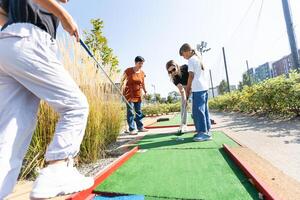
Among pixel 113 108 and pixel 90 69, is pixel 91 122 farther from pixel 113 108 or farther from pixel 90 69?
pixel 113 108

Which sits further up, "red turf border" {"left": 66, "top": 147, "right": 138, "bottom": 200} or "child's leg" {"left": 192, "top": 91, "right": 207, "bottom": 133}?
"child's leg" {"left": 192, "top": 91, "right": 207, "bottom": 133}

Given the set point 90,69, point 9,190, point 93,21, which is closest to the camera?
point 9,190

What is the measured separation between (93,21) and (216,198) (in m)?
15.5

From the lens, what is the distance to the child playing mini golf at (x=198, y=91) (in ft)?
13.4

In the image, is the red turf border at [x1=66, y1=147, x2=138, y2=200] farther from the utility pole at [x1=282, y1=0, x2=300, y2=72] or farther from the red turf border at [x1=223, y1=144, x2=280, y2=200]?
the utility pole at [x1=282, y1=0, x2=300, y2=72]

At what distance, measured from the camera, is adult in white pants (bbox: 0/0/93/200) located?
1383 mm

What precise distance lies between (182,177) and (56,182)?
1167 mm

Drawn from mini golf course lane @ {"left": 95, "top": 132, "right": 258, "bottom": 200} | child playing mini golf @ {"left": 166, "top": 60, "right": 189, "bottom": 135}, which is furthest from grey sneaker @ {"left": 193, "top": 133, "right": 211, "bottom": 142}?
child playing mini golf @ {"left": 166, "top": 60, "right": 189, "bottom": 135}

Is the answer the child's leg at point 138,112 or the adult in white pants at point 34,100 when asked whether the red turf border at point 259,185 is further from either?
the child's leg at point 138,112

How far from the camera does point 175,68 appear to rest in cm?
507

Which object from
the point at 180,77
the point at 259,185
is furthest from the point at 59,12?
the point at 180,77

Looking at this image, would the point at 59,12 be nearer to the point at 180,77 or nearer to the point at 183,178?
the point at 183,178

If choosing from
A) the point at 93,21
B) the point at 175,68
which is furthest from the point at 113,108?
the point at 93,21

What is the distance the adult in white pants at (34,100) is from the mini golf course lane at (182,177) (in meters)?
0.57
